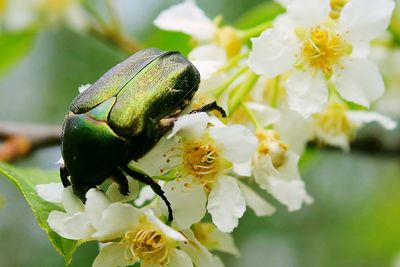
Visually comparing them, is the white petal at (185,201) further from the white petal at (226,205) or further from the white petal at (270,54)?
the white petal at (270,54)

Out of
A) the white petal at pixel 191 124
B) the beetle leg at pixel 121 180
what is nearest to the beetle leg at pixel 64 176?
the beetle leg at pixel 121 180

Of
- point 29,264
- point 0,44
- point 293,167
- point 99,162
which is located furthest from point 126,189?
point 29,264

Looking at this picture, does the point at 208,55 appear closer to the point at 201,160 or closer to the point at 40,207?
the point at 201,160

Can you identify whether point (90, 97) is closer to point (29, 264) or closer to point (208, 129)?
point (208, 129)

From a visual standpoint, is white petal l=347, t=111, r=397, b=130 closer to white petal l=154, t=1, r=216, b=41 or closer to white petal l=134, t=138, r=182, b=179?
white petal l=154, t=1, r=216, b=41

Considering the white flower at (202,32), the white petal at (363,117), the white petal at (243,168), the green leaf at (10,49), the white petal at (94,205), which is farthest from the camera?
the green leaf at (10,49)
